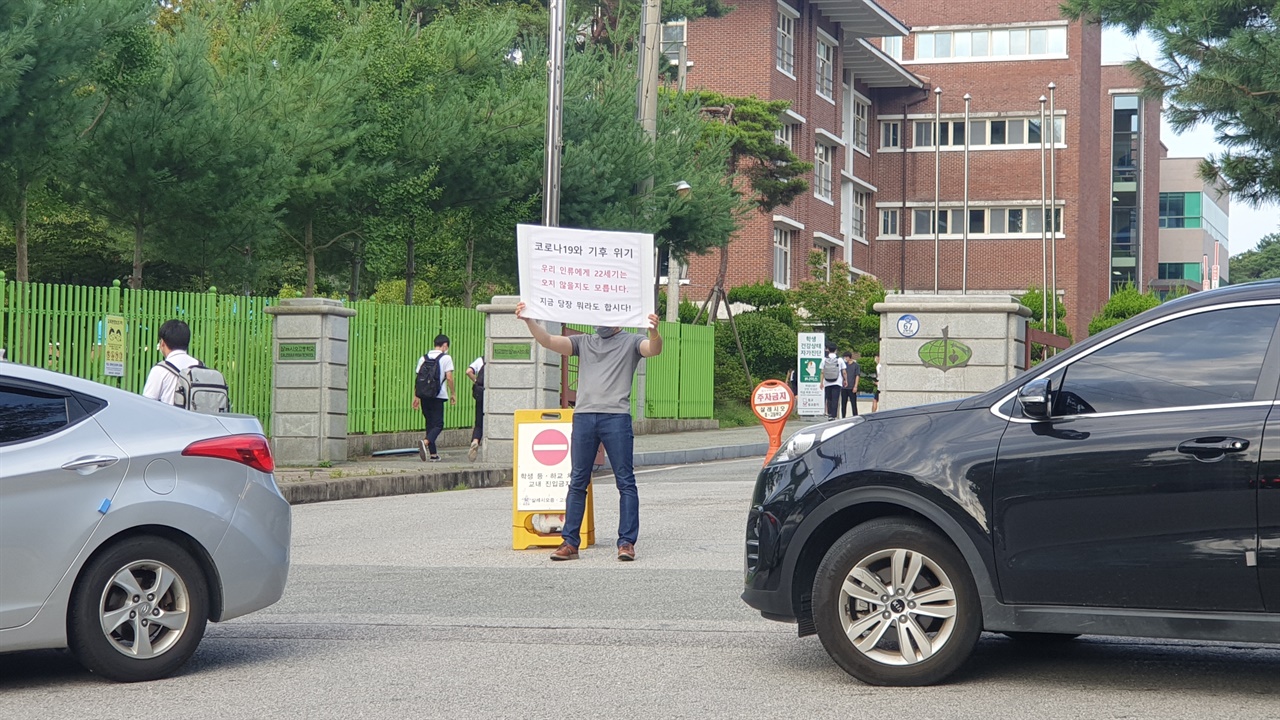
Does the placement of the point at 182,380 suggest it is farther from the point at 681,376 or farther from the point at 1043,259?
the point at 1043,259

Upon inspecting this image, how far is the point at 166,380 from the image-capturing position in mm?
10398

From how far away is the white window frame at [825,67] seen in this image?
53250mm

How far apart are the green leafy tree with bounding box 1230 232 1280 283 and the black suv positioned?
120 metres

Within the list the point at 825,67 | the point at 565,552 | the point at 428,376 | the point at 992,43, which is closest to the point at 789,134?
the point at 825,67

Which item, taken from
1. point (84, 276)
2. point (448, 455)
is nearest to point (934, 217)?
point (84, 276)

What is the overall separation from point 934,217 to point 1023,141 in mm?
4669

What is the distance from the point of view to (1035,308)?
57.1m

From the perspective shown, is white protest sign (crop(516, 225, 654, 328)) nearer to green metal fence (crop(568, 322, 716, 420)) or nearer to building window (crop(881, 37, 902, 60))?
green metal fence (crop(568, 322, 716, 420))

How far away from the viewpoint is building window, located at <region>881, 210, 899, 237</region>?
207 feet

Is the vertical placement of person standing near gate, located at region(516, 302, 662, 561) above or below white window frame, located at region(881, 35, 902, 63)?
below

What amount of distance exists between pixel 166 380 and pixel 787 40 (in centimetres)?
4242

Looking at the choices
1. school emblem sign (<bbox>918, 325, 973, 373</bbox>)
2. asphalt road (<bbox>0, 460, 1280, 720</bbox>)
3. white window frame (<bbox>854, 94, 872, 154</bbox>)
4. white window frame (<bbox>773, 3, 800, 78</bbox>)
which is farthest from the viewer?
white window frame (<bbox>854, 94, 872, 154</bbox>)

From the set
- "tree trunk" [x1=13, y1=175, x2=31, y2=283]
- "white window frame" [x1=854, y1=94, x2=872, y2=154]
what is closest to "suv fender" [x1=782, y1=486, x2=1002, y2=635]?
"tree trunk" [x1=13, y1=175, x2=31, y2=283]

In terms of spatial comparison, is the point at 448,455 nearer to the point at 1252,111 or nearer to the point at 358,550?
the point at 358,550
